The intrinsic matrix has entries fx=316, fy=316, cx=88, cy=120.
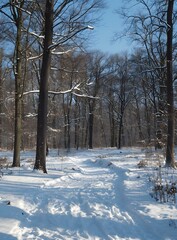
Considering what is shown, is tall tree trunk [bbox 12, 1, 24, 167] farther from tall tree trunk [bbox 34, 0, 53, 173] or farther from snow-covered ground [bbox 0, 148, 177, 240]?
snow-covered ground [bbox 0, 148, 177, 240]

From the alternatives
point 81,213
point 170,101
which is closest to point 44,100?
point 170,101

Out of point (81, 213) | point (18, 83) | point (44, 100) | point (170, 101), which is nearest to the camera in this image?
point (81, 213)

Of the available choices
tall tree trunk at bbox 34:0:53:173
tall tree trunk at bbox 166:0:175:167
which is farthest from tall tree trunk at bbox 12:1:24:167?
tall tree trunk at bbox 166:0:175:167

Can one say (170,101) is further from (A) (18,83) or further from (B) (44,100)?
(A) (18,83)

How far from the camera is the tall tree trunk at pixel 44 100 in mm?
13125

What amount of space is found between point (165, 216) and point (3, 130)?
4110 cm

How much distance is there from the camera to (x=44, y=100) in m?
13.2

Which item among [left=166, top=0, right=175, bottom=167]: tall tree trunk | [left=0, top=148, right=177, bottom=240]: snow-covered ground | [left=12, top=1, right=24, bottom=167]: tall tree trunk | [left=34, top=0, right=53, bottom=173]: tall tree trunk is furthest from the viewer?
[left=12, top=1, right=24, bottom=167]: tall tree trunk

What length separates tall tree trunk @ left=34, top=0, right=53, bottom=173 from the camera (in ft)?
43.1

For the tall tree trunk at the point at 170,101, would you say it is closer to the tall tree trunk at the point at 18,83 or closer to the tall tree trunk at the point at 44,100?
the tall tree trunk at the point at 44,100

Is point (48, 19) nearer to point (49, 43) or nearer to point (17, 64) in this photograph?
point (49, 43)

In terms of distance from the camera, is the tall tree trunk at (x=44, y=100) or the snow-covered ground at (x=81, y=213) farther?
the tall tree trunk at (x=44, y=100)

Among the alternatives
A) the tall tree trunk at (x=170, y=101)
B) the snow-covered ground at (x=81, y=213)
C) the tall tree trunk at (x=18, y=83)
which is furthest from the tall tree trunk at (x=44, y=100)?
the tall tree trunk at (x=170, y=101)

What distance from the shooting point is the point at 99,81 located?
4688 cm
